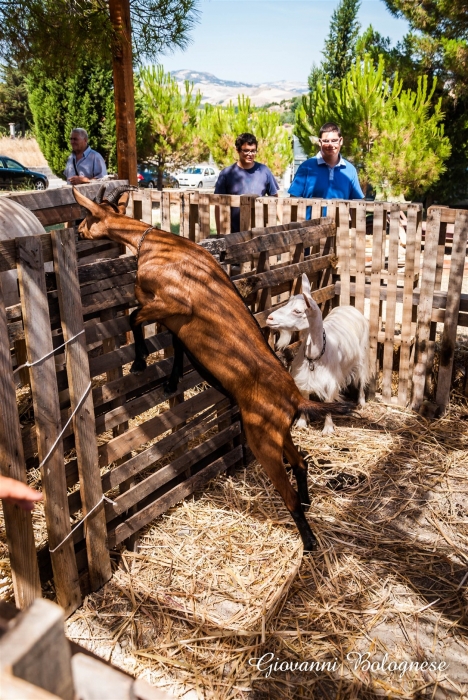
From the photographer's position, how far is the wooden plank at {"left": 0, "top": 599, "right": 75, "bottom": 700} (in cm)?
79

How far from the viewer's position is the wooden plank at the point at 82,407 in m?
3.02

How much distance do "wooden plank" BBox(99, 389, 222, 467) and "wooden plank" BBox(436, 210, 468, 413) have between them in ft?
7.09

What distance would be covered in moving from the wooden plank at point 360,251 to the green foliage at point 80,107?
51.9ft

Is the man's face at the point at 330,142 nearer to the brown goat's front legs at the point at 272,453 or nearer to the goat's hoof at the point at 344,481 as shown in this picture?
the goat's hoof at the point at 344,481

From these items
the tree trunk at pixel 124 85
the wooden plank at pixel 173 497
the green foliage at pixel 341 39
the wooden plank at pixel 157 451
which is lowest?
the wooden plank at pixel 173 497

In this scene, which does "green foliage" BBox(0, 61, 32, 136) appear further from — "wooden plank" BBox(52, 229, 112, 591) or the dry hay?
"wooden plank" BBox(52, 229, 112, 591)

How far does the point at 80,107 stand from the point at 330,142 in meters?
16.2

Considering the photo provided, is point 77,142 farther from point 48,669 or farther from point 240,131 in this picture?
point 240,131

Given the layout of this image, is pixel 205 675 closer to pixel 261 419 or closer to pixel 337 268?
pixel 261 419

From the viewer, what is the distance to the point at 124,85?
266 inches

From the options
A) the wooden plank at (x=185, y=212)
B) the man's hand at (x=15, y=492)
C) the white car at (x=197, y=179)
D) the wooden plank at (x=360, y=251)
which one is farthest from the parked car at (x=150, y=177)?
the man's hand at (x=15, y=492)

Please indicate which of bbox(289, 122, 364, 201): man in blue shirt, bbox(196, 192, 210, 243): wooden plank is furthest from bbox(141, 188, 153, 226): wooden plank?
bbox(289, 122, 364, 201): man in blue shirt

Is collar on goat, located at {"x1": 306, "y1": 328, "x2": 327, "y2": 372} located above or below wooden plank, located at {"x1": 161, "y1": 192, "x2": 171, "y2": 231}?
below

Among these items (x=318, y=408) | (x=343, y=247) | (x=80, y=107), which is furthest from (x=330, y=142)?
(x=80, y=107)
